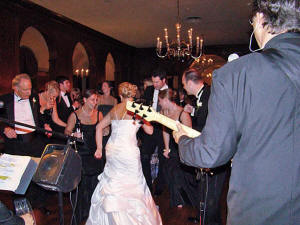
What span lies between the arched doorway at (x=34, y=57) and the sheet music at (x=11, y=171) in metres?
10.8

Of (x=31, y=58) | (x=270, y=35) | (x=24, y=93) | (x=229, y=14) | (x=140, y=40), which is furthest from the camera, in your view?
(x=31, y=58)

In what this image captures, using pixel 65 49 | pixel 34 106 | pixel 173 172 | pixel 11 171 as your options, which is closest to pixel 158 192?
pixel 173 172

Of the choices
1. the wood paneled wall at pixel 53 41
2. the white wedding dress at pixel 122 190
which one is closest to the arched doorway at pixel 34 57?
the wood paneled wall at pixel 53 41

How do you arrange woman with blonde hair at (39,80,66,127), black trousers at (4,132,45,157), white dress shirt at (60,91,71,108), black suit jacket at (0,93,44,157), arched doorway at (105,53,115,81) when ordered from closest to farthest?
black suit jacket at (0,93,44,157) < black trousers at (4,132,45,157) < woman with blonde hair at (39,80,66,127) < white dress shirt at (60,91,71,108) < arched doorway at (105,53,115,81)

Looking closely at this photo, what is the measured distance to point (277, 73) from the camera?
1165 mm

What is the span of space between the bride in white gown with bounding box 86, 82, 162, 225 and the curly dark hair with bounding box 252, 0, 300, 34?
A: 1961mm

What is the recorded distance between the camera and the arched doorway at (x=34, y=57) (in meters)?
11.9

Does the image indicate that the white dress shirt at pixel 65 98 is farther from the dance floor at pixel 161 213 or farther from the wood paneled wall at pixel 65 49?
the dance floor at pixel 161 213

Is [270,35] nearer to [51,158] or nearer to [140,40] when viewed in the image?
[51,158]

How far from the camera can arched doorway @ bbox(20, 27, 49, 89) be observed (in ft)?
38.9

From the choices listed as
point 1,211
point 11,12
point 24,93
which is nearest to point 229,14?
point 11,12

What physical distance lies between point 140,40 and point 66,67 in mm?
4092

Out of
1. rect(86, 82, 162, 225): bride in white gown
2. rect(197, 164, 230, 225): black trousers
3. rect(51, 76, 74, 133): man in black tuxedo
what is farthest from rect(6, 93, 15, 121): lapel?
rect(197, 164, 230, 225): black trousers

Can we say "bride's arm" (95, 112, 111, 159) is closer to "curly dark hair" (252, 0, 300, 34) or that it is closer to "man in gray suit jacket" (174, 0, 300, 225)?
"man in gray suit jacket" (174, 0, 300, 225)
